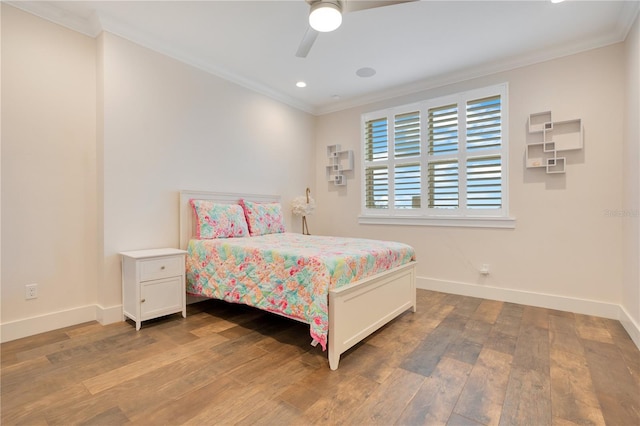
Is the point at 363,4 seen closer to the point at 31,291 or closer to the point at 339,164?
the point at 339,164

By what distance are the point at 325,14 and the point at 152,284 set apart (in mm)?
2606

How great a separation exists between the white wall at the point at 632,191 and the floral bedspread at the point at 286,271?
178 cm

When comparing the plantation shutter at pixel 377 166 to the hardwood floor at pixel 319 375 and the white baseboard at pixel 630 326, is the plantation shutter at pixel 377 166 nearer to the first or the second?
the hardwood floor at pixel 319 375

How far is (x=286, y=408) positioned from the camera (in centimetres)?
165

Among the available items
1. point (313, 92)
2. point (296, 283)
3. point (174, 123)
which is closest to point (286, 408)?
point (296, 283)

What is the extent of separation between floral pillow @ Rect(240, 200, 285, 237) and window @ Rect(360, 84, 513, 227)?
1.37 metres

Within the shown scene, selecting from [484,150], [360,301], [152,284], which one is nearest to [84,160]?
[152,284]

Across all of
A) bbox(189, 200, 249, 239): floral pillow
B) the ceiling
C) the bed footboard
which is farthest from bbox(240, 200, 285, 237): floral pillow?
the bed footboard

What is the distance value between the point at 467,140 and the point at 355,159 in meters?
1.62

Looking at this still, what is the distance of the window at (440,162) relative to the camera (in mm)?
3672

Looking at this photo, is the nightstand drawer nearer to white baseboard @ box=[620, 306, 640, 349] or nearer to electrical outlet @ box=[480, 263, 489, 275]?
electrical outlet @ box=[480, 263, 489, 275]

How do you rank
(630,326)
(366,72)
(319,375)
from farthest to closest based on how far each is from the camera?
(366,72), (630,326), (319,375)

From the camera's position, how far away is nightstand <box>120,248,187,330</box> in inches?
108

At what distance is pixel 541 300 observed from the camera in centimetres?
338
